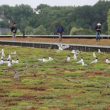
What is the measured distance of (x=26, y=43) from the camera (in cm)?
4944

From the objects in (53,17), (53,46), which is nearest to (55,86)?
(53,46)

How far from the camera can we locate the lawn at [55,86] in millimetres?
19000

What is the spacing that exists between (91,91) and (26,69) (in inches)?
348

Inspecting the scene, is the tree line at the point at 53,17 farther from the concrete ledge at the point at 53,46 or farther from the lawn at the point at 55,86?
the lawn at the point at 55,86

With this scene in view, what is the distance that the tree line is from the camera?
11863 centimetres

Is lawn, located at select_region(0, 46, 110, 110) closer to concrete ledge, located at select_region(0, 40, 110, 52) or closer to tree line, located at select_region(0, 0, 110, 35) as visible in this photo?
concrete ledge, located at select_region(0, 40, 110, 52)

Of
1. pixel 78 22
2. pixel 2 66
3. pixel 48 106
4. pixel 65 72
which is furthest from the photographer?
pixel 78 22

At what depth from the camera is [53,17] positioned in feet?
450

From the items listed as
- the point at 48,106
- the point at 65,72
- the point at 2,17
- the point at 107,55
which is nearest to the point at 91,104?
the point at 48,106

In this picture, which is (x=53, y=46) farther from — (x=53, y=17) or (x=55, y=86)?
(x=53, y=17)

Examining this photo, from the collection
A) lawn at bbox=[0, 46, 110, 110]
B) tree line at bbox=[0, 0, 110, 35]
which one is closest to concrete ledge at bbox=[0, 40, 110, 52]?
lawn at bbox=[0, 46, 110, 110]

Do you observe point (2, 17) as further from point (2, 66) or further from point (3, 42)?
point (2, 66)

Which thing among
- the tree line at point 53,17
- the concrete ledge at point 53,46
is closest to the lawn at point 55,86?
the concrete ledge at point 53,46

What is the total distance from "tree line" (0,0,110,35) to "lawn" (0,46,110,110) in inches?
3011
